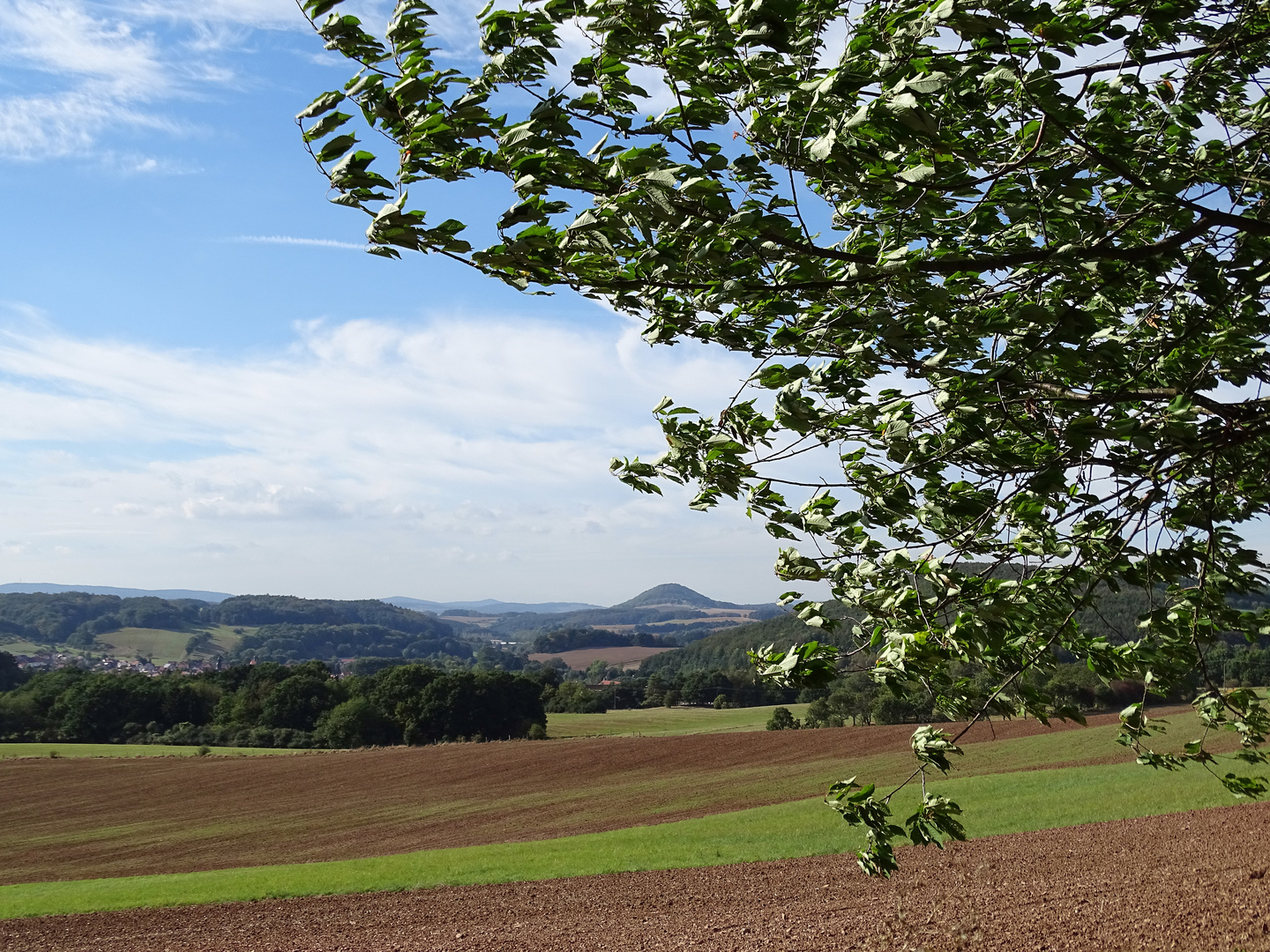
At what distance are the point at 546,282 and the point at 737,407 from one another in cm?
167

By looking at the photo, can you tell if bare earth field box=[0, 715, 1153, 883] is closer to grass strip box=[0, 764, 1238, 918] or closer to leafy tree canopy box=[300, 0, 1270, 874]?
grass strip box=[0, 764, 1238, 918]

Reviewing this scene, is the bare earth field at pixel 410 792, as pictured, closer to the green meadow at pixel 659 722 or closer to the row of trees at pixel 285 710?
the row of trees at pixel 285 710

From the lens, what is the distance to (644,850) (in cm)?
2456

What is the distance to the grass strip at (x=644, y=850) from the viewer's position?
70.0 ft

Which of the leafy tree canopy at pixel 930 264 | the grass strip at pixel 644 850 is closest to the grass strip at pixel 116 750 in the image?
the grass strip at pixel 644 850

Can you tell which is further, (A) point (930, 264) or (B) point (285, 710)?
(B) point (285, 710)

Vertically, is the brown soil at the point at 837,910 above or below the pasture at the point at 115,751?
above

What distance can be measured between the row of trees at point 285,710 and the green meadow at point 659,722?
4932 millimetres

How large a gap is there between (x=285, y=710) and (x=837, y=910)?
7704cm

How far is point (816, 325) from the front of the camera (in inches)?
172

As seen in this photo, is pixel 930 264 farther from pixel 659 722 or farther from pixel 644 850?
pixel 659 722

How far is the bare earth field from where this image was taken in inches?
1351

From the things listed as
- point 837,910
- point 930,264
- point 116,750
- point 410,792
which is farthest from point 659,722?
point 930,264

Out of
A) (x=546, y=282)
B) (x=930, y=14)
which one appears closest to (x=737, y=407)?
(x=546, y=282)
